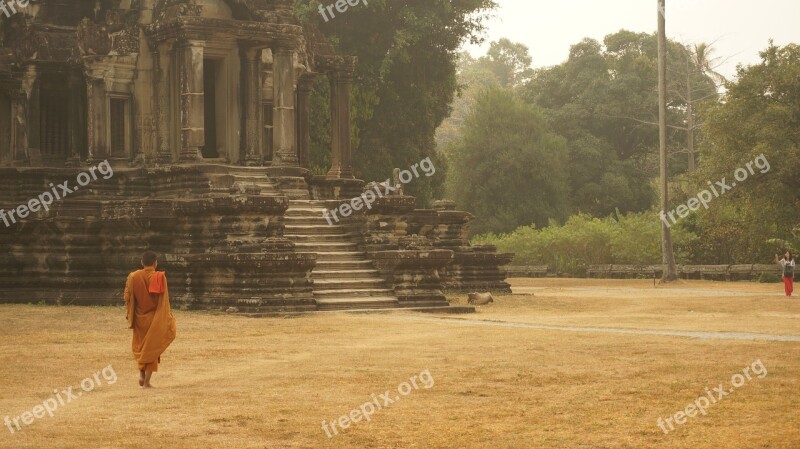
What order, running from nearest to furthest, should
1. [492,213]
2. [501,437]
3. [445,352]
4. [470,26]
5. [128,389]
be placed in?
1. [501,437]
2. [128,389]
3. [445,352]
4. [470,26]
5. [492,213]

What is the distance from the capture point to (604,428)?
10406mm

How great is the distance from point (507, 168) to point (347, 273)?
3652 cm

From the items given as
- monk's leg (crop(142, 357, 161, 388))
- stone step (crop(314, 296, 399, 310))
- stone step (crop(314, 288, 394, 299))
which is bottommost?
stone step (crop(314, 296, 399, 310))

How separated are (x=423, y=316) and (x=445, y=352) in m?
6.21

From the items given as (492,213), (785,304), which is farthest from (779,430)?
(492,213)

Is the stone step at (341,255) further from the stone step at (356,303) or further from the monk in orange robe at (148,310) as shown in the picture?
the monk in orange robe at (148,310)

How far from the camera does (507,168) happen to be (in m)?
→ 59.1

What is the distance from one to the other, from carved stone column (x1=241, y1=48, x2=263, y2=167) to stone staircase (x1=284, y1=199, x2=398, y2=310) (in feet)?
6.89

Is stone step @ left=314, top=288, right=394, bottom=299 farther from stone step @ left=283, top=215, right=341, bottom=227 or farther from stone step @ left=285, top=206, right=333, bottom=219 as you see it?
stone step @ left=285, top=206, right=333, bottom=219

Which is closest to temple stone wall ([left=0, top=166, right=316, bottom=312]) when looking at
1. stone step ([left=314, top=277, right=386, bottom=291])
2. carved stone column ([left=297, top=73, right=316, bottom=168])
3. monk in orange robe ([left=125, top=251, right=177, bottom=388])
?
stone step ([left=314, top=277, right=386, bottom=291])

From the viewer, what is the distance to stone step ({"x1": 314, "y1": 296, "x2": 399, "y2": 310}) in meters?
21.9

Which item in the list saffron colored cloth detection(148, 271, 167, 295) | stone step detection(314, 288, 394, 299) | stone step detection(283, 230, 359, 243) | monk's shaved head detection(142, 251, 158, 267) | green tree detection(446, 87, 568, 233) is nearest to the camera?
saffron colored cloth detection(148, 271, 167, 295)

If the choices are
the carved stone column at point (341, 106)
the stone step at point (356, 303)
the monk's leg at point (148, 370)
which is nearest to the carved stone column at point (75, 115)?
the carved stone column at point (341, 106)

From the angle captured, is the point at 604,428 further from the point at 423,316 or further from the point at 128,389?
the point at 423,316
